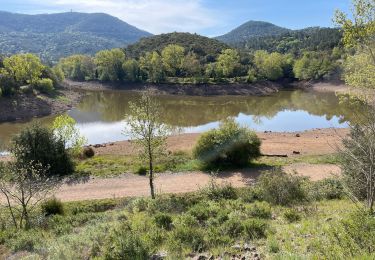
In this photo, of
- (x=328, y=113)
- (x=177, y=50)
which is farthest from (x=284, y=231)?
(x=177, y=50)

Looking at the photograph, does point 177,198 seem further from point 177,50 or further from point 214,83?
point 177,50

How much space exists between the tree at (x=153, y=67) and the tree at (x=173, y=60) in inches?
73.6

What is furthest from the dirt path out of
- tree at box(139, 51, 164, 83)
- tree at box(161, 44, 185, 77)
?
tree at box(161, 44, 185, 77)

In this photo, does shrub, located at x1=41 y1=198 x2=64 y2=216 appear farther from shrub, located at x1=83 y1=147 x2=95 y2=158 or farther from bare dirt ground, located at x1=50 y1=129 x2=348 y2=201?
shrub, located at x1=83 y1=147 x2=95 y2=158

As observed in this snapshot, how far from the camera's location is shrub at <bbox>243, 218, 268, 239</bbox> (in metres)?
11.8

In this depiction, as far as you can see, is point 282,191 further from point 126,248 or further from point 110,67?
point 110,67

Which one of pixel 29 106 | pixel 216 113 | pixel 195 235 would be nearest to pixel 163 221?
pixel 195 235

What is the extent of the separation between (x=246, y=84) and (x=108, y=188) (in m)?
78.7

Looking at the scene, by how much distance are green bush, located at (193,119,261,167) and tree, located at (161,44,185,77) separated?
82.1m

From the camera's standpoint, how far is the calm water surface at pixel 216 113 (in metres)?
56.0

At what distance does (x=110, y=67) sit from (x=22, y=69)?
38303 millimetres

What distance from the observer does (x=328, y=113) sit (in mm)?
67438

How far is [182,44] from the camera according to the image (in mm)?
151750

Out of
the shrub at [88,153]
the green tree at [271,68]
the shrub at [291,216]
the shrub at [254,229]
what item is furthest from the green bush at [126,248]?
the green tree at [271,68]
